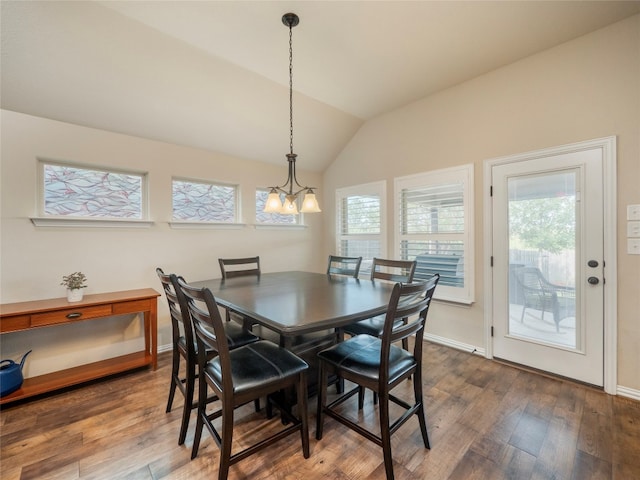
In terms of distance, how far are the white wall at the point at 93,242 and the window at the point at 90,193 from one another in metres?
0.12

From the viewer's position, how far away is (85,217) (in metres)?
2.58

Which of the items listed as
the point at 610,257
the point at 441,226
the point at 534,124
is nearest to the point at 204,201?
the point at 441,226

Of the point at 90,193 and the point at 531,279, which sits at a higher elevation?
the point at 90,193

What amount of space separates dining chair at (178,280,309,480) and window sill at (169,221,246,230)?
1.81 metres

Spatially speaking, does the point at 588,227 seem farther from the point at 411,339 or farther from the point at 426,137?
the point at 411,339

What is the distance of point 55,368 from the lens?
2430 mm

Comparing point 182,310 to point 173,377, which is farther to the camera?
point 173,377

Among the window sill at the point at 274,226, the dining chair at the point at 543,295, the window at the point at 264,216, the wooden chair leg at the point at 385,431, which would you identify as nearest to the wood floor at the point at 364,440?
the wooden chair leg at the point at 385,431

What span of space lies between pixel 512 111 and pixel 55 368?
4.74 meters

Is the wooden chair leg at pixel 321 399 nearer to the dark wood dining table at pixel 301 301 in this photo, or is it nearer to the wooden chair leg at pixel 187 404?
the dark wood dining table at pixel 301 301

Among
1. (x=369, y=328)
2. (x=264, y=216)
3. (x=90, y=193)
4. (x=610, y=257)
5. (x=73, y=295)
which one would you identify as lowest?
(x=369, y=328)

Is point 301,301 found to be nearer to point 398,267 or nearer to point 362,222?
point 398,267

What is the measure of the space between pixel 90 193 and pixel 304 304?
2.50m

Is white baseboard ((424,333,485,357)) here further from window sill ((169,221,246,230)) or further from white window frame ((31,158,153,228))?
white window frame ((31,158,153,228))
